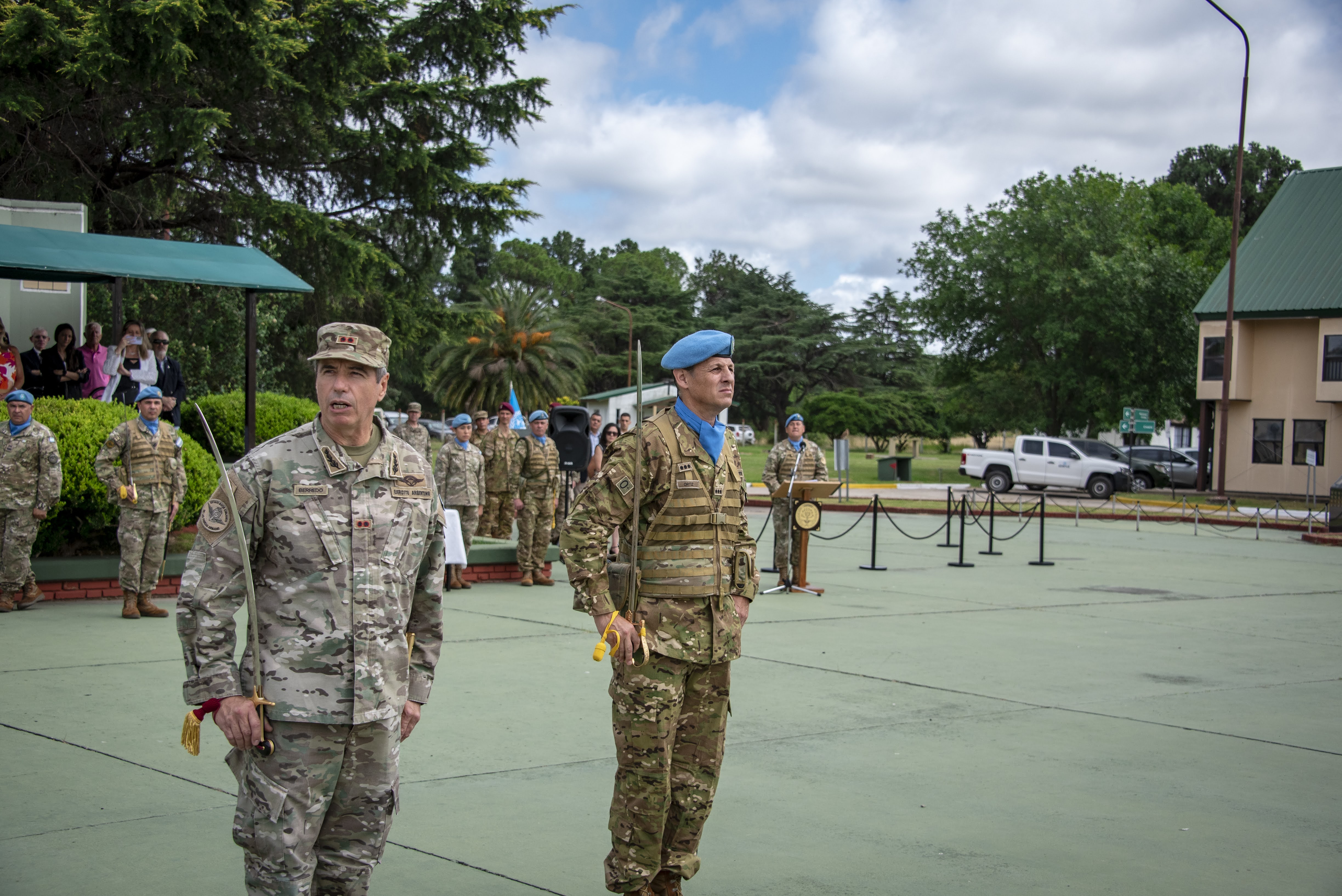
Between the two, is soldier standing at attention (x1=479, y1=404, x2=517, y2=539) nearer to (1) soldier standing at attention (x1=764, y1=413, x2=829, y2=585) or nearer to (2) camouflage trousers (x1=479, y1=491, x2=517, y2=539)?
(2) camouflage trousers (x1=479, y1=491, x2=517, y2=539)

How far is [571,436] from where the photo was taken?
17516mm

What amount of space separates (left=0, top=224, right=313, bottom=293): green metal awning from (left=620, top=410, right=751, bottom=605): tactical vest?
42.3 ft

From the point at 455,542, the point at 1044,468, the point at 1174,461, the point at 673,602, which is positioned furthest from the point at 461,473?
the point at 1174,461

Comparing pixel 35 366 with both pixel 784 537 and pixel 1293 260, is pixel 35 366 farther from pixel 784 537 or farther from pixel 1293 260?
pixel 1293 260

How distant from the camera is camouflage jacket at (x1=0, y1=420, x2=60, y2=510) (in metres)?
10.5

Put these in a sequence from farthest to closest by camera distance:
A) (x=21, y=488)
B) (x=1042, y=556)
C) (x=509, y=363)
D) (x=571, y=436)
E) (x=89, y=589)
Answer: (x=509, y=363)
(x=571, y=436)
(x=1042, y=556)
(x=89, y=589)
(x=21, y=488)

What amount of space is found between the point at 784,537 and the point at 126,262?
9.27m

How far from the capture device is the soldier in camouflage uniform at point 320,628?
125 inches

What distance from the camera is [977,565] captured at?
16.6 m

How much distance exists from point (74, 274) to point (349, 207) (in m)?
13.7

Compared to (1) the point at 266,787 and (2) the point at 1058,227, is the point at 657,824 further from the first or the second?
(2) the point at 1058,227

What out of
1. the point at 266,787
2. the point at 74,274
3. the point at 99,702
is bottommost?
the point at 99,702

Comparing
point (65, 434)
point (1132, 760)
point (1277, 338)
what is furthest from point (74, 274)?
point (1277, 338)

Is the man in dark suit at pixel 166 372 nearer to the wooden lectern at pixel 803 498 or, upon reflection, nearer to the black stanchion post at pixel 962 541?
the wooden lectern at pixel 803 498
